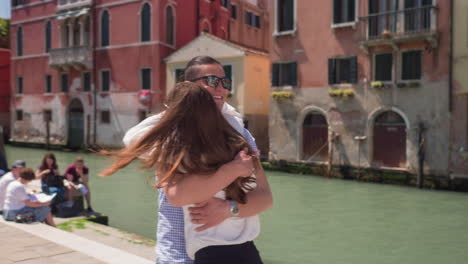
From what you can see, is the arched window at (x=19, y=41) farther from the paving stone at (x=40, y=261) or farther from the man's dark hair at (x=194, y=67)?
the man's dark hair at (x=194, y=67)

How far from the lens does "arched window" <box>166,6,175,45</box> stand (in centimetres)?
2311

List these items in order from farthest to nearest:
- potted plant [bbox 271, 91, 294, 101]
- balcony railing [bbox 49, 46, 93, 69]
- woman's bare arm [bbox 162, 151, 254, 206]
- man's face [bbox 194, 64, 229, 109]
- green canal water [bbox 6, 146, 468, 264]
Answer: balcony railing [bbox 49, 46, 93, 69] → potted plant [bbox 271, 91, 294, 101] → green canal water [bbox 6, 146, 468, 264] → man's face [bbox 194, 64, 229, 109] → woman's bare arm [bbox 162, 151, 254, 206]

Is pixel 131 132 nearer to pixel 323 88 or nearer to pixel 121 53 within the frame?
pixel 323 88

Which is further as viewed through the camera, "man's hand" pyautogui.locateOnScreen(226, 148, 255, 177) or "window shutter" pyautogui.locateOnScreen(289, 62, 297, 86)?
"window shutter" pyautogui.locateOnScreen(289, 62, 297, 86)

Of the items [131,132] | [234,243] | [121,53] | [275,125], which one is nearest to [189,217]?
[234,243]

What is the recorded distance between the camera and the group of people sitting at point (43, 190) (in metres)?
5.87

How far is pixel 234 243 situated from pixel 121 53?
2385 centimetres

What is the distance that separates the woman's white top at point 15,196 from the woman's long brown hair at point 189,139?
5011 millimetres

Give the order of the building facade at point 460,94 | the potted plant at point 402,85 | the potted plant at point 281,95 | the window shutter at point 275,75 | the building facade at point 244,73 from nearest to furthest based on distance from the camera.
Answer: the building facade at point 460,94, the potted plant at point 402,85, the potted plant at point 281,95, the window shutter at point 275,75, the building facade at point 244,73

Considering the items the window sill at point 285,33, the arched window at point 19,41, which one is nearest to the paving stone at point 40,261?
the window sill at point 285,33

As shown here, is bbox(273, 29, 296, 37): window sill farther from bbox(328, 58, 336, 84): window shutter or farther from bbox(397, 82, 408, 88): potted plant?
bbox(397, 82, 408, 88): potted plant

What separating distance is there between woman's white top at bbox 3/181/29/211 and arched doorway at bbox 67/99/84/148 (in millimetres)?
20379

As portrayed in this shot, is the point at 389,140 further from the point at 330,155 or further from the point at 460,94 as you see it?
the point at 460,94

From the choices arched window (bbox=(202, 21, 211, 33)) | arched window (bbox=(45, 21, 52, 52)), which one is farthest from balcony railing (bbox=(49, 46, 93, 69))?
arched window (bbox=(202, 21, 211, 33))
